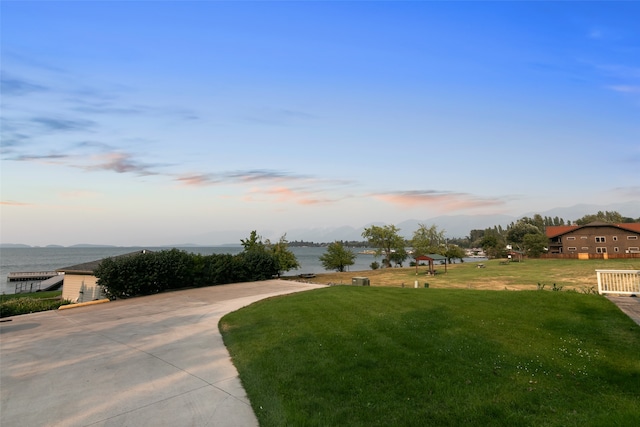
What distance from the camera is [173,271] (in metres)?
22.0

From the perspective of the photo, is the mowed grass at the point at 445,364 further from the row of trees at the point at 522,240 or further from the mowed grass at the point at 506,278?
the row of trees at the point at 522,240

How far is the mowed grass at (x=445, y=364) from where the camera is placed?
15.3ft

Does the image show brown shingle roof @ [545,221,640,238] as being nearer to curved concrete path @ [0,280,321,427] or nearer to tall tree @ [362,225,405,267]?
tall tree @ [362,225,405,267]

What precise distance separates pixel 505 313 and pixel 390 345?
4.56 m

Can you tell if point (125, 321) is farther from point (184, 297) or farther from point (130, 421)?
point (130, 421)

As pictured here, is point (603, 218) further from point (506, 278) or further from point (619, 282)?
point (619, 282)

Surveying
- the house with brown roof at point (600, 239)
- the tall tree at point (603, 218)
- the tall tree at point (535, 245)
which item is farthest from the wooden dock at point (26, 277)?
the tall tree at point (603, 218)

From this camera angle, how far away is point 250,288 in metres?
21.6

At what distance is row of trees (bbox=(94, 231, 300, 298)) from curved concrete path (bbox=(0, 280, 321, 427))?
21.0ft

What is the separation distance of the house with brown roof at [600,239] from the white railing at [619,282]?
4577 centimetres

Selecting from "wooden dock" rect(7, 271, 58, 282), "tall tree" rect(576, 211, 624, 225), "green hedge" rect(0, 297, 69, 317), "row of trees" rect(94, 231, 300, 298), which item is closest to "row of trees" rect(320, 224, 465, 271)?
"row of trees" rect(94, 231, 300, 298)

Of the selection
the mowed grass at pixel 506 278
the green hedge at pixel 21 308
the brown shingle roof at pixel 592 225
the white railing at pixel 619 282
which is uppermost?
the brown shingle roof at pixel 592 225

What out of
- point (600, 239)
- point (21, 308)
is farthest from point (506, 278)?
point (600, 239)

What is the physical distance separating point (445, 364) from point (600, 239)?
6474cm
